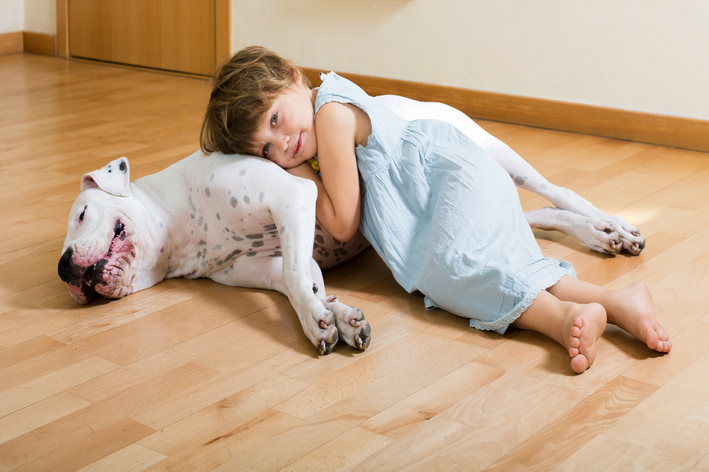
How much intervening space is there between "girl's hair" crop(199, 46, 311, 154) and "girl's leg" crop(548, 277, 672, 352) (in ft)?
2.35

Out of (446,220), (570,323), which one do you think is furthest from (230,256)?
(570,323)

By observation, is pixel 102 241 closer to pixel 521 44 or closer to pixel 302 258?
pixel 302 258

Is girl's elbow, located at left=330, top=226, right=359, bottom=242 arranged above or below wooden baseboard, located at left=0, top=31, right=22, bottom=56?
below

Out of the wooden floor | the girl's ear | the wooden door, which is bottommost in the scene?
the wooden floor

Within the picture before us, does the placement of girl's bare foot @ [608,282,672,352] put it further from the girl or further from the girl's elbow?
the girl's elbow

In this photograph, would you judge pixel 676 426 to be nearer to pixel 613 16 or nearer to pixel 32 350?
pixel 32 350

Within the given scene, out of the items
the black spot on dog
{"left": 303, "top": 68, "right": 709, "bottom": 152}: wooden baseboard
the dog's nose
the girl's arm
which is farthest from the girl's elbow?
{"left": 303, "top": 68, "right": 709, "bottom": 152}: wooden baseboard

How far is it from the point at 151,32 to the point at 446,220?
347 cm

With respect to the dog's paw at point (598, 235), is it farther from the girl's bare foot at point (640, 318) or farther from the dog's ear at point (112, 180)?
the dog's ear at point (112, 180)

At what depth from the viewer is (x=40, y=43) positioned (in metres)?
4.93

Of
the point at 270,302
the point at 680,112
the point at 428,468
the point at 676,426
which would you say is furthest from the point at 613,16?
the point at 428,468

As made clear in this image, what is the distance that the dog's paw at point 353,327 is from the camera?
141 centimetres

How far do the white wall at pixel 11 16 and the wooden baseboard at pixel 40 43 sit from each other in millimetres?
76

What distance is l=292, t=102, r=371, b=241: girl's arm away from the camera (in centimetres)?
165
